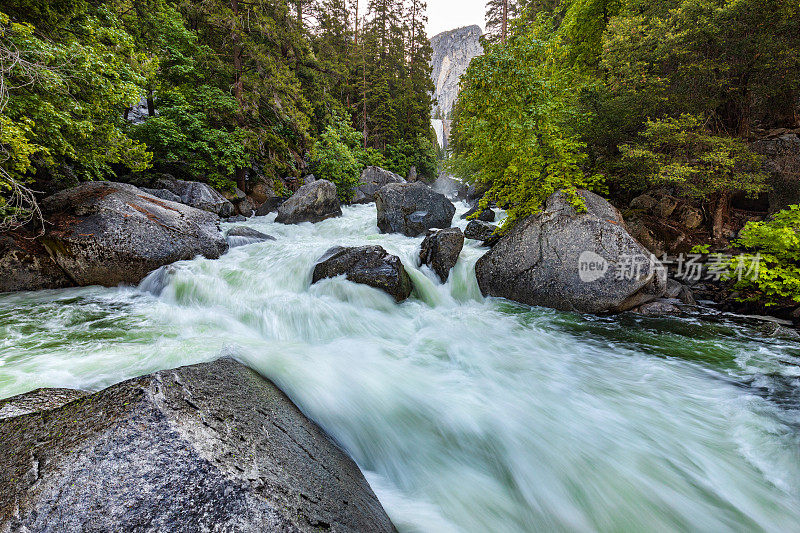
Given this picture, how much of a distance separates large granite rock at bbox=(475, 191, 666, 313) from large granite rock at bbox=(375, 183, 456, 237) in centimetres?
495

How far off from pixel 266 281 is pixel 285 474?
221 inches

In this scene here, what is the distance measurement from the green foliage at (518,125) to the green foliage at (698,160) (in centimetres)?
137

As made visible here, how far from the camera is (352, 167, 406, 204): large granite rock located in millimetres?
19855

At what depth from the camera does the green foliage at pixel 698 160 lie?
20.7 feet

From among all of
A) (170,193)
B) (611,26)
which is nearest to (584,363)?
(611,26)

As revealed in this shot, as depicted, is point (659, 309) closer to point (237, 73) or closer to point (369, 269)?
point (369, 269)

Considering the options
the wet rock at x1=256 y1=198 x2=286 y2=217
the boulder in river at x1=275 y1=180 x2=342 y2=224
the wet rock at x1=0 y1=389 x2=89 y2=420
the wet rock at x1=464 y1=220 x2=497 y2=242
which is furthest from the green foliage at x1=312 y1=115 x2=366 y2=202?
the wet rock at x1=0 y1=389 x2=89 y2=420

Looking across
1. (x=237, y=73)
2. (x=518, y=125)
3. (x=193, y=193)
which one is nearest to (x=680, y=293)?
(x=518, y=125)

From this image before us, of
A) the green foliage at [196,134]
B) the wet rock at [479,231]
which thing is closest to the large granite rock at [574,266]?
the wet rock at [479,231]

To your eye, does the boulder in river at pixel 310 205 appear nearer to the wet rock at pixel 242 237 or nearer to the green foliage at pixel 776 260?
the wet rock at pixel 242 237

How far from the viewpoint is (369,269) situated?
20.4 ft

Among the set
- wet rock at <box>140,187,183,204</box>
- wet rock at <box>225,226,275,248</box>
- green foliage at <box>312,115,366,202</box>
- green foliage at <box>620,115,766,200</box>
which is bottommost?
wet rock at <box>225,226,275,248</box>

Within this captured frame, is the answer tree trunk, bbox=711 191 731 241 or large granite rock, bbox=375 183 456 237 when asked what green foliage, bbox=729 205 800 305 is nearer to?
tree trunk, bbox=711 191 731 241

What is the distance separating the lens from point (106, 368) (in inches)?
122
